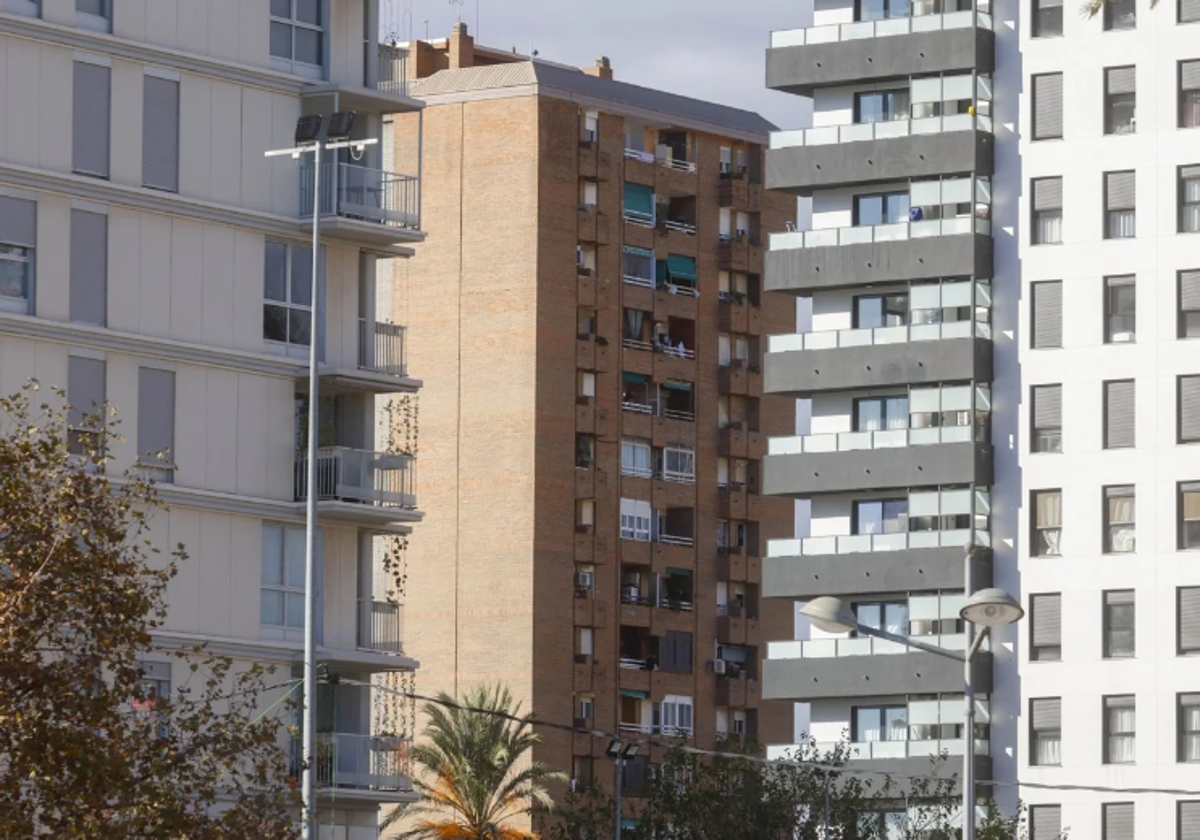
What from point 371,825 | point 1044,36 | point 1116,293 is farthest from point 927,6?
point 371,825

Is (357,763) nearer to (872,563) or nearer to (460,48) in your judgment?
(872,563)

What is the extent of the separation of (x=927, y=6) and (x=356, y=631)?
2369 cm

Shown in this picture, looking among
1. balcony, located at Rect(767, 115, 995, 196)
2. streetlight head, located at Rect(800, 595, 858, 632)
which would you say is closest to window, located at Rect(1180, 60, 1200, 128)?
balcony, located at Rect(767, 115, 995, 196)

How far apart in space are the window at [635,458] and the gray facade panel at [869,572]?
92.3ft

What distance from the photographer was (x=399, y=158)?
11006cm

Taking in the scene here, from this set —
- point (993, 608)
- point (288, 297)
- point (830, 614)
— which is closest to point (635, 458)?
point (288, 297)

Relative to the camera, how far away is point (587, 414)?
108125mm

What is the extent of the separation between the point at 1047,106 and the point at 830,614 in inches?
1674

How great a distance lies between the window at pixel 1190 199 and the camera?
7688 centimetres

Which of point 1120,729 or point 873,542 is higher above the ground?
point 873,542

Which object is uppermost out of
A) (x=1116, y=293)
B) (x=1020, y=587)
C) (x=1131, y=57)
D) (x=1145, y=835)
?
(x=1131, y=57)

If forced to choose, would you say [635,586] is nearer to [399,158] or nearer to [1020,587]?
[399,158]

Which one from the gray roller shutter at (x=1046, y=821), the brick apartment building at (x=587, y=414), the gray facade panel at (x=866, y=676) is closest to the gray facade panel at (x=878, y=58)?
the gray facade panel at (x=866, y=676)

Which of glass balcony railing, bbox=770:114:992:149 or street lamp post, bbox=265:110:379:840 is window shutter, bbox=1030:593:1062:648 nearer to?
glass balcony railing, bbox=770:114:992:149
